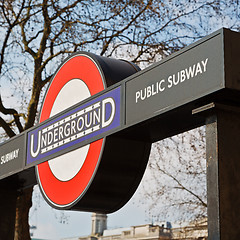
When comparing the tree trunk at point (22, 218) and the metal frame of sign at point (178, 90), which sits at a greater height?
the metal frame of sign at point (178, 90)

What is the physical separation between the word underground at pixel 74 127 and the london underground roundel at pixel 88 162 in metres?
0.03

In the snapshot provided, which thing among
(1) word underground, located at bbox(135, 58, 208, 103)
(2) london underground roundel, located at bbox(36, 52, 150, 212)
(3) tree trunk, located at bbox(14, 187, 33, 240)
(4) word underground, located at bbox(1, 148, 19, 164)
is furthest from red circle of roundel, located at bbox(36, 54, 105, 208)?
(3) tree trunk, located at bbox(14, 187, 33, 240)

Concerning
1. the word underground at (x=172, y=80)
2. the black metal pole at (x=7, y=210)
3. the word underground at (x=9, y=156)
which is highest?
the word underground at (x=172, y=80)

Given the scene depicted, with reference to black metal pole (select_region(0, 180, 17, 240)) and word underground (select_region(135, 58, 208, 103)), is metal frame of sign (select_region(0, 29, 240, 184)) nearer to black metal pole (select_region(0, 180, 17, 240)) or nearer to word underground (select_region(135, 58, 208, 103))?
word underground (select_region(135, 58, 208, 103))

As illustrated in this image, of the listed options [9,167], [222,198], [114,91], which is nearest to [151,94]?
[114,91]

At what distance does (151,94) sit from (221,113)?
494 millimetres

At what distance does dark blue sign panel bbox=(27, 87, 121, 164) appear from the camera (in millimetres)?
3689

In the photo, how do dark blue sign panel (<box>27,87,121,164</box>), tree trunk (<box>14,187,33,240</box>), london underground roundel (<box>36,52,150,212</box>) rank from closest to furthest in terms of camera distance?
dark blue sign panel (<box>27,87,121,164</box>) → london underground roundel (<box>36,52,150,212</box>) → tree trunk (<box>14,187,33,240</box>)

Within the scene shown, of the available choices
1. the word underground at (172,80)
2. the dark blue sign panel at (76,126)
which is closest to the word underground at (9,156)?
the dark blue sign panel at (76,126)

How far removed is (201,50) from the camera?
9.60 feet

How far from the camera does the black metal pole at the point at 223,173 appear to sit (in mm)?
2752

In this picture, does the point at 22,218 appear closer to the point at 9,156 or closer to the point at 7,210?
the point at 7,210

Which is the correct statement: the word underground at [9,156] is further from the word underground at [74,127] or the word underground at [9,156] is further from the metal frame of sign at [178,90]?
the metal frame of sign at [178,90]

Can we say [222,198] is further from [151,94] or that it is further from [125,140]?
[125,140]
